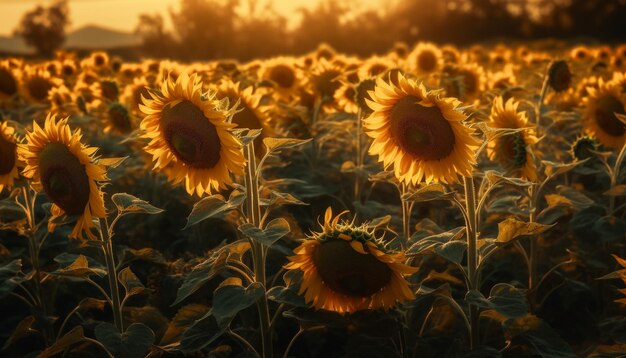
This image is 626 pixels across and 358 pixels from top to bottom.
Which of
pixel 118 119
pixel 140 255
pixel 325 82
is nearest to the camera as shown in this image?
pixel 140 255

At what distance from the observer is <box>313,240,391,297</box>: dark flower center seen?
2.77 meters

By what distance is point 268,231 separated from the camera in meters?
2.87

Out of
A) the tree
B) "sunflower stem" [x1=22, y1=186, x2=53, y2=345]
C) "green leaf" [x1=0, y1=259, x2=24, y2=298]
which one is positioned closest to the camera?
"green leaf" [x1=0, y1=259, x2=24, y2=298]

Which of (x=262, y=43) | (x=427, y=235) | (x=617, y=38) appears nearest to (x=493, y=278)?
(x=427, y=235)

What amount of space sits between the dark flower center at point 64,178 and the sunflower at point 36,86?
512 cm

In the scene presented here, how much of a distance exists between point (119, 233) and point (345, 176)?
1803mm

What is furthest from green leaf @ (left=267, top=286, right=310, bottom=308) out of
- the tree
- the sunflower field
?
the tree

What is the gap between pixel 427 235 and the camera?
3275 millimetres

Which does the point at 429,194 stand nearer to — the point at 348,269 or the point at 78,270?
the point at 348,269

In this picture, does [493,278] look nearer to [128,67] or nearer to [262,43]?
[128,67]

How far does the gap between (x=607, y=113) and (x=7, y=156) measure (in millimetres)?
3777

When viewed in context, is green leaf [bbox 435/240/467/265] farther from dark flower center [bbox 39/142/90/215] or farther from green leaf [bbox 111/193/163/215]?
dark flower center [bbox 39/142/90/215]

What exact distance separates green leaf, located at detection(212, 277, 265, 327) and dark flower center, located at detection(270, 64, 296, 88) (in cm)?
459

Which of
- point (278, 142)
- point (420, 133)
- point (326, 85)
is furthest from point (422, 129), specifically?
point (326, 85)
